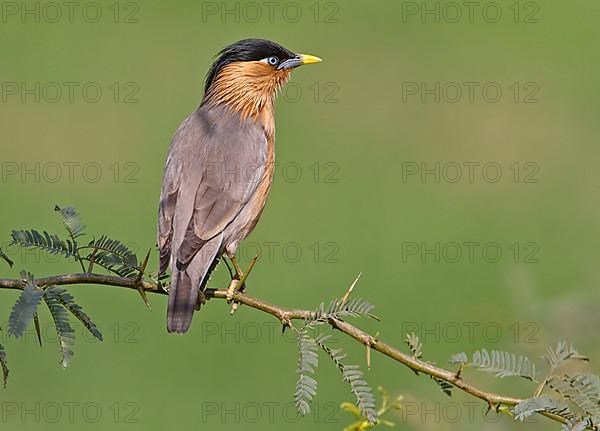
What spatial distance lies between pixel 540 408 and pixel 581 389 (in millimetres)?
284

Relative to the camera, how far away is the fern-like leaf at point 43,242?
10.7 ft

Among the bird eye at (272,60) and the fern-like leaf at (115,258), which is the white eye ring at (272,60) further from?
the fern-like leaf at (115,258)

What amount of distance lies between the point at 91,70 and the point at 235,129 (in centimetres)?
936

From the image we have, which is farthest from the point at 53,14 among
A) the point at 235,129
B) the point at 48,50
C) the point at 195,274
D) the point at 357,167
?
the point at 195,274

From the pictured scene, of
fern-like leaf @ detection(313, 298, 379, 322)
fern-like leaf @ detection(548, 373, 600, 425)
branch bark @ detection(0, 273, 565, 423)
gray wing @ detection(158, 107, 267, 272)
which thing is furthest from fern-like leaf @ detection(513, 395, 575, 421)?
gray wing @ detection(158, 107, 267, 272)

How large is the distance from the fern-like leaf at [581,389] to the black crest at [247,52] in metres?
2.97

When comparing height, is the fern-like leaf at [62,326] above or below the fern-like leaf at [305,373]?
above

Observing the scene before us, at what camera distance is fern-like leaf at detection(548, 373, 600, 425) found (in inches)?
121

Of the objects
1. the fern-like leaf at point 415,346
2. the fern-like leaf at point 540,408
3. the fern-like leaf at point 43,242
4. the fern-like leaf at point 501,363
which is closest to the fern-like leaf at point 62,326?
the fern-like leaf at point 43,242

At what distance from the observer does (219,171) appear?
202 inches

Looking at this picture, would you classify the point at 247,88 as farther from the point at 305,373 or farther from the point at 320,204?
the point at 320,204

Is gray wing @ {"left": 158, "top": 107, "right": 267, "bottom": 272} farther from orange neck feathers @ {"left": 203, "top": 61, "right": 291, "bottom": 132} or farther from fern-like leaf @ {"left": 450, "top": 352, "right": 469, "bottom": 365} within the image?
fern-like leaf @ {"left": 450, "top": 352, "right": 469, "bottom": 365}

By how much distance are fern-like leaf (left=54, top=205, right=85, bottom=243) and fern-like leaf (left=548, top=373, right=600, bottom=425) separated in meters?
1.42

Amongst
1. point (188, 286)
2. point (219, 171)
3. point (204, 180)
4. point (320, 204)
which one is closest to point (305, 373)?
point (188, 286)
